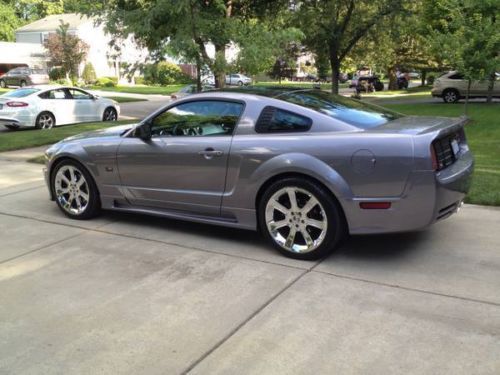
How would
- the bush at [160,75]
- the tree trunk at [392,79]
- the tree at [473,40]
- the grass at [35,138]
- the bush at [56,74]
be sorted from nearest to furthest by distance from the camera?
the bush at [160,75]
the grass at [35,138]
the tree at [473,40]
the tree trunk at [392,79]
the bush at [56,74]

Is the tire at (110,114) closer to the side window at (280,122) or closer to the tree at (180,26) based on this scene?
the tree at (180,26)

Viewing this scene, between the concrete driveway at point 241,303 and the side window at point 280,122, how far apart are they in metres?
1.14

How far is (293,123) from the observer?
481 centimetres

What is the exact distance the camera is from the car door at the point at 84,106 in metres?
17.1

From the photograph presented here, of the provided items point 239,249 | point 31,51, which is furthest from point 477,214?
point 31,51

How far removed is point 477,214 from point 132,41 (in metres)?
8.68

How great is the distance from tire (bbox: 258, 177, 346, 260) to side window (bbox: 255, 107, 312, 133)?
0.48m

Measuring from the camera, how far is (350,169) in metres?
4.38

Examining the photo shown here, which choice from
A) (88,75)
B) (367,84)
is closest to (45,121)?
(367,84)

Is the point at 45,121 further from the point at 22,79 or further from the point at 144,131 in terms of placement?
the point at 22,79

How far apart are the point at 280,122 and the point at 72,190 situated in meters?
2.70

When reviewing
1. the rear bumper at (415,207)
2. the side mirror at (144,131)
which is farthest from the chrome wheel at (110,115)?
the rear bumper at (415,207)

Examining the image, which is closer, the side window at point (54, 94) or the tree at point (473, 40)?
the tree at point (473, 40)

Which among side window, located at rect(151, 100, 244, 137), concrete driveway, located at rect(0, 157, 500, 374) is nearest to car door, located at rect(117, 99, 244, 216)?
side window, located at rect(151, 100, 244, 137)
